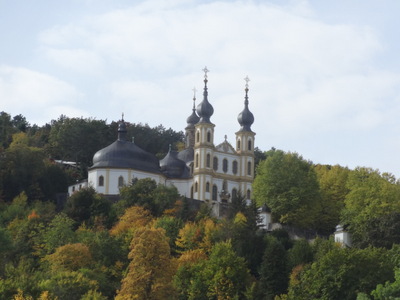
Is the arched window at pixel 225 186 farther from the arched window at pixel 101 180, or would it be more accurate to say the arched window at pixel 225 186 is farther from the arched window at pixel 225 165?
the arched window at pixel 101 180

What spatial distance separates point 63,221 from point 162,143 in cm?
4788

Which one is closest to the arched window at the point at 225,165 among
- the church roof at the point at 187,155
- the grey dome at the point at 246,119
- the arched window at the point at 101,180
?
the church roof at the point at 187,155

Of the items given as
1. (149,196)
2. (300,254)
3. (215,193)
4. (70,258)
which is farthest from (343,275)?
(215,193)

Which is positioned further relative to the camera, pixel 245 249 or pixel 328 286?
pixel 245 249

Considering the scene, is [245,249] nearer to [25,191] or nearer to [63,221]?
[63,221]

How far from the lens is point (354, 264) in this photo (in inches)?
2506

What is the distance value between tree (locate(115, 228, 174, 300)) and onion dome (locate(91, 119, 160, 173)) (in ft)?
96.2

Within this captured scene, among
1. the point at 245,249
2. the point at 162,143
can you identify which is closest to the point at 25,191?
the point at 245,249

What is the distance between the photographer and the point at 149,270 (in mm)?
64750

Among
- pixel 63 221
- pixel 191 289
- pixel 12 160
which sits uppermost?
pixel 12 160

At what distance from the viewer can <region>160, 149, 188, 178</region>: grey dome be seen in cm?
10019

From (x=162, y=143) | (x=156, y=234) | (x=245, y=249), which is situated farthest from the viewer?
(x=162, y=143)

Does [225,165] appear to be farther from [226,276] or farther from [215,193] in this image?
[226,276]

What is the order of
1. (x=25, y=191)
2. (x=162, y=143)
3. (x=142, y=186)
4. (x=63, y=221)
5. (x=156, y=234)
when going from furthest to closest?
(x=162, y=143), (x=25, y=191), (x=142, y=186), (x=63, y=221), (x=156, y=234)
